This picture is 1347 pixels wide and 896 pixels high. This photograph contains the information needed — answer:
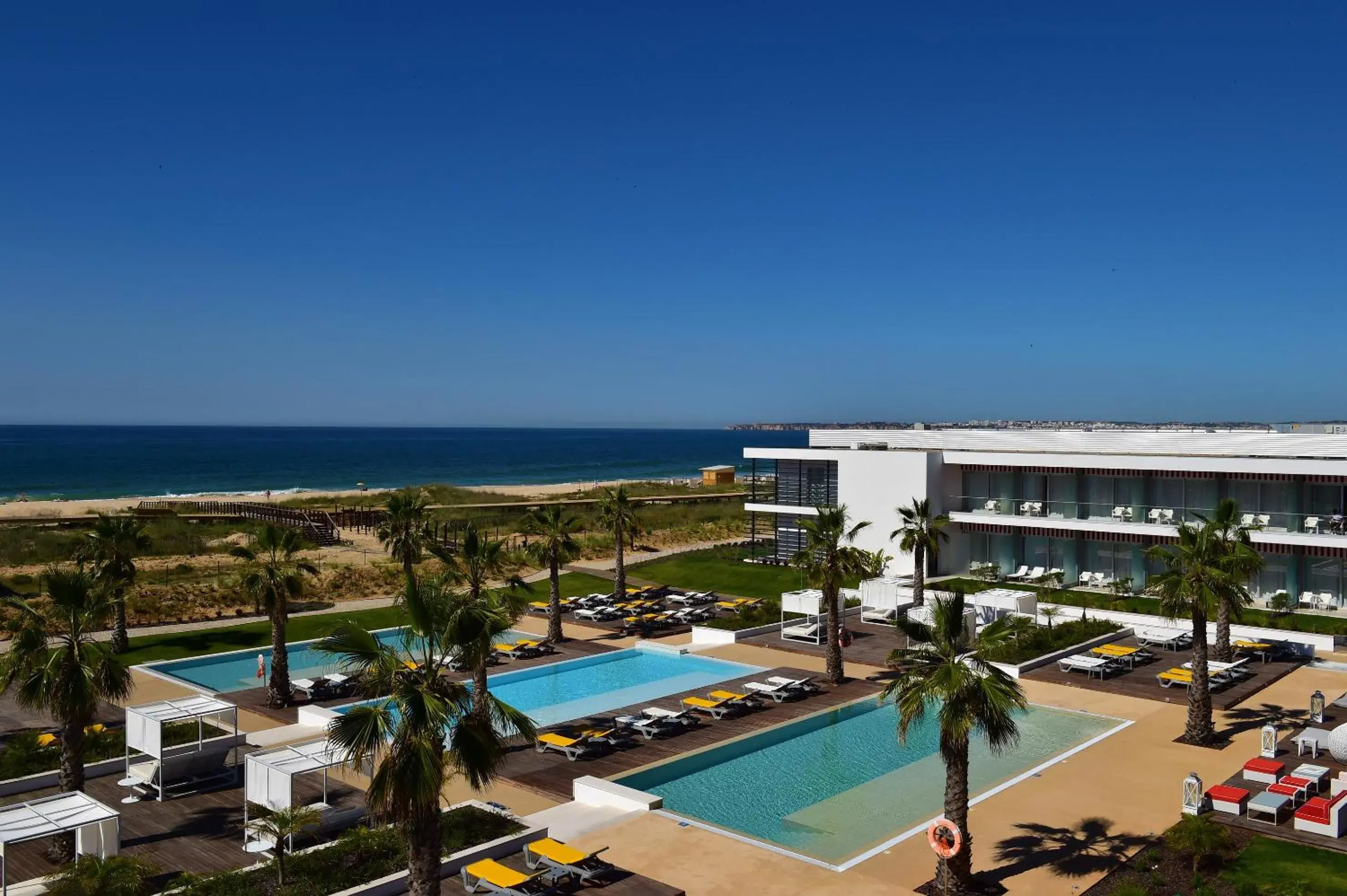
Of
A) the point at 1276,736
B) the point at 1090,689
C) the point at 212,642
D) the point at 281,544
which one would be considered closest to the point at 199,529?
the point at 212,642

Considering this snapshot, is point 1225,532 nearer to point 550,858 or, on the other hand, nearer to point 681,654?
point 681,654

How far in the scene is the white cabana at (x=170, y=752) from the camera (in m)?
18.7

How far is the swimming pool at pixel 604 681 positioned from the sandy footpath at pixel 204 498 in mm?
58282

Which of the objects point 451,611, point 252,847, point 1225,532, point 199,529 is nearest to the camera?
point 451,611

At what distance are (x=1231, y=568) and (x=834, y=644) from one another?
9901mm

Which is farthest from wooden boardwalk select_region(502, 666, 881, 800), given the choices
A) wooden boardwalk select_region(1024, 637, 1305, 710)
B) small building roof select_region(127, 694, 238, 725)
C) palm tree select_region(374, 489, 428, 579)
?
palm tree select_region(374, 489, 428, 579)

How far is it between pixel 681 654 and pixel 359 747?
2155 cm

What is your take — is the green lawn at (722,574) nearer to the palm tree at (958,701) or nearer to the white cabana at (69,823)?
the palm tree at (958,701)

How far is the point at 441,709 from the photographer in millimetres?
11570

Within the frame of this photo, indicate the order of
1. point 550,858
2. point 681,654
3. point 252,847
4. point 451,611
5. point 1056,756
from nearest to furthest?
point 451,611
point 550,858
point 252,847
point 1056,756
point 681,654

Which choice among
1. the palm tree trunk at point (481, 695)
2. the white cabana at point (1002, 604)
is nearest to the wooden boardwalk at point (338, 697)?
the palm tree trunk at point (481, 695)

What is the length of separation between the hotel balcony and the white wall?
2055 millimetres

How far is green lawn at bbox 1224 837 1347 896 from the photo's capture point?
14.0 m

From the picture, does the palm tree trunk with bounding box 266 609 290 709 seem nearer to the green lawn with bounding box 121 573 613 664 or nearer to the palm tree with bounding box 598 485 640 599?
the green lawn with bounding box 121 573 613 664
